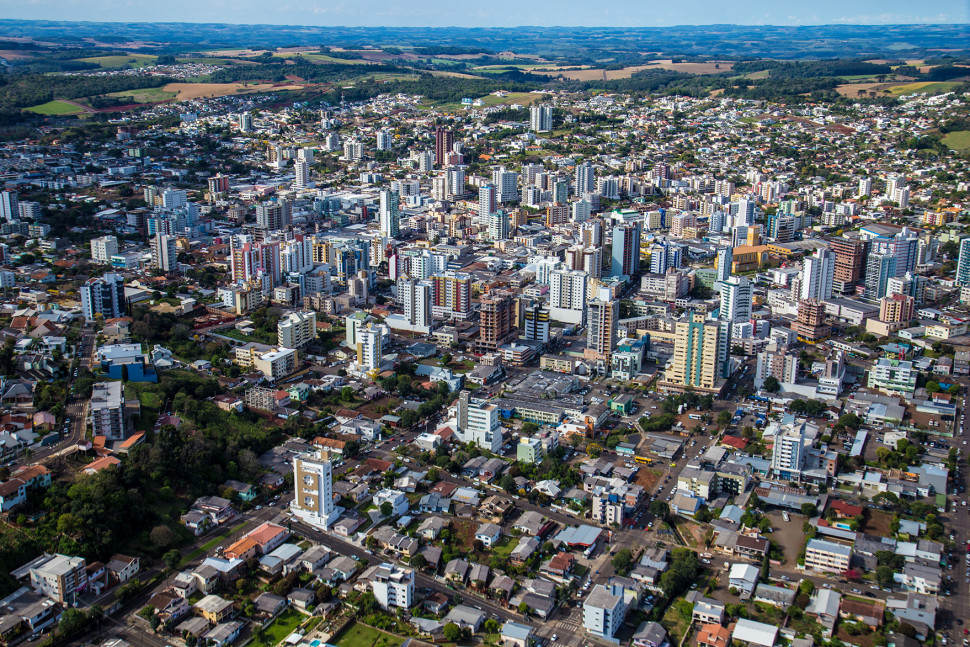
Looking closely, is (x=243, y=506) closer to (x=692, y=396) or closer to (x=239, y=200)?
(x=692, y=396)

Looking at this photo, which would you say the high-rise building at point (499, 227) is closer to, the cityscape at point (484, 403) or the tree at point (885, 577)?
the cityscape at point (484, 403)

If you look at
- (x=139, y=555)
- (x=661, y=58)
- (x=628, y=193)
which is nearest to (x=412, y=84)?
(x=628, y=193)

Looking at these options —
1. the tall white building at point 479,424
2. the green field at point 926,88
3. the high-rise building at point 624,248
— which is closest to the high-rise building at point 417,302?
the tall white building at point 479,424

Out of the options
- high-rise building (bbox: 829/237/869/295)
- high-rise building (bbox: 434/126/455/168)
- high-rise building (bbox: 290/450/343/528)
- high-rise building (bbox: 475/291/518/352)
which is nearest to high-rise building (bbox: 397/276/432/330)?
high-rise building (bbox: 475/291/518/352)

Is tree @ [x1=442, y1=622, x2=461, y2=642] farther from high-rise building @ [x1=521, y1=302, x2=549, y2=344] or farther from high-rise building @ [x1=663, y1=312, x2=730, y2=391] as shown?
high-rise building @ [x1=521, y1=302, x2=549, y2=344]

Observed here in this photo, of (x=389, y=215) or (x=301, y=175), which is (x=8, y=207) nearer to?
(x=389, y=215)

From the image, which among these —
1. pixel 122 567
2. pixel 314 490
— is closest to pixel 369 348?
pixel 314 490
